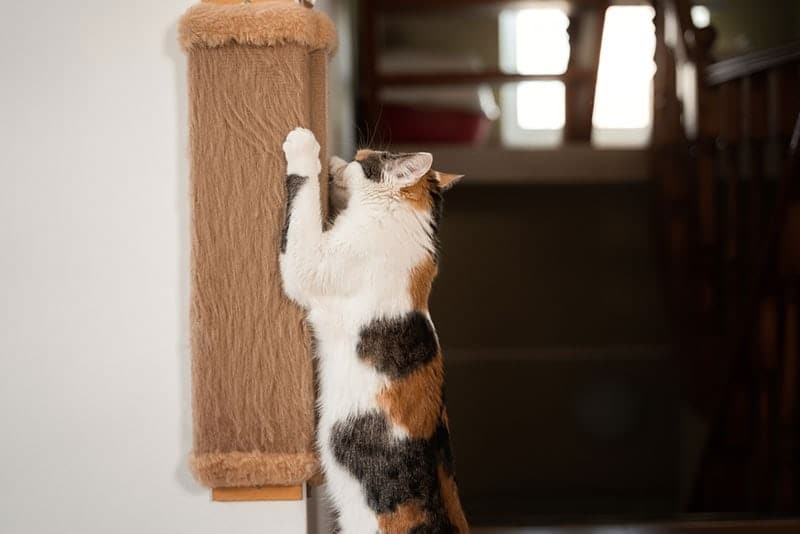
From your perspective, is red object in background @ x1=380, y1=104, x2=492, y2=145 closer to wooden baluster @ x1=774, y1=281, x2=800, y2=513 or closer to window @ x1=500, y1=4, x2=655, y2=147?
window @ x1=500, y1=4, x2=655, y2=147

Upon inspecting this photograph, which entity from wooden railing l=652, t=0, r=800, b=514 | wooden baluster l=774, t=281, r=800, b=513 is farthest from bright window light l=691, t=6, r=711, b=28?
wooden baluster l=774, t=281, r=800, b=513

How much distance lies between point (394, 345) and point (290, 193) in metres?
0.22

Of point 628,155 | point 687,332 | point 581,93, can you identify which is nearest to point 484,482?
point 687,332

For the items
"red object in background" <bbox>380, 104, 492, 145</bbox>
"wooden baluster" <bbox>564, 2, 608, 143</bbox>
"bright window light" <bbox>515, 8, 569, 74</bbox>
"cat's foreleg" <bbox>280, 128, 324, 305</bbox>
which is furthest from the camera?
"bright window light" <bbox>515, 8, 569, 74</bbox>

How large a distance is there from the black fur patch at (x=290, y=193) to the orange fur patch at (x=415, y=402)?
21cm

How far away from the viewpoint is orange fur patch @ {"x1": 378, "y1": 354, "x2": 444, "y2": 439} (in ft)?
Result: 2.92

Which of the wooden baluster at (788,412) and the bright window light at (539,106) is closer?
the wooden baluster at (788,412)

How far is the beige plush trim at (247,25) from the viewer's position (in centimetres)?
87

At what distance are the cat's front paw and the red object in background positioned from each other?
189 centimetres

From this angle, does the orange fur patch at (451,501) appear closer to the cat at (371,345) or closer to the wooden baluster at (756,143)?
the cat at (371,345)

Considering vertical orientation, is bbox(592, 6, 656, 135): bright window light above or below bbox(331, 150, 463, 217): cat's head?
above

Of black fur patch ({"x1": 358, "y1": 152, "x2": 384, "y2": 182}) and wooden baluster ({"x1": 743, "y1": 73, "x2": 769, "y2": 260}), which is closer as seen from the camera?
black fur patch ({"x1": 358, "y1": 152, "x2": 384, "y2": 182})

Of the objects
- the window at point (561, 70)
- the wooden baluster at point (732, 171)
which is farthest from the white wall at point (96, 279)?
the window at point (561, 70)

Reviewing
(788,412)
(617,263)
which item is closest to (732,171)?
(617,263)
